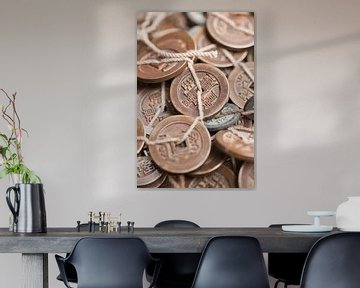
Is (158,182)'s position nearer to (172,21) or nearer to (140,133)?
(140,133)

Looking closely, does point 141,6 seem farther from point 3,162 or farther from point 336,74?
point 3,162

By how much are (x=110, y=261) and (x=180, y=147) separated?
2.26 m

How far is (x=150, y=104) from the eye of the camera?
5480 mm

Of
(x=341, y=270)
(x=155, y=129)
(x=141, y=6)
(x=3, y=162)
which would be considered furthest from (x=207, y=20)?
(x=341, y=270)

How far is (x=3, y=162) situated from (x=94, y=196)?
180 cm

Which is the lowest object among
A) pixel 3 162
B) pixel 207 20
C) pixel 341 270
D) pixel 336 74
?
pixel 341 270

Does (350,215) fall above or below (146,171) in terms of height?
below

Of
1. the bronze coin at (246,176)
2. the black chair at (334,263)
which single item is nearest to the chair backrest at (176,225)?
the bronze coin at (246,176)

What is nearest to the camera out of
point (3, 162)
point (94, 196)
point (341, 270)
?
point (341, 270)

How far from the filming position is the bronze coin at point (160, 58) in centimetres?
550

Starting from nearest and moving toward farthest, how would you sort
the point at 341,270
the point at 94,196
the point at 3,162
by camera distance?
the point at 341,270
the point at 3,162
the point at 94,196

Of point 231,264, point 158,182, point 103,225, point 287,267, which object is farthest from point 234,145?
point 231,264

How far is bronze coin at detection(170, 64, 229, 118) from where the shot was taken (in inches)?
217

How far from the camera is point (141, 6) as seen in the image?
217 inches
